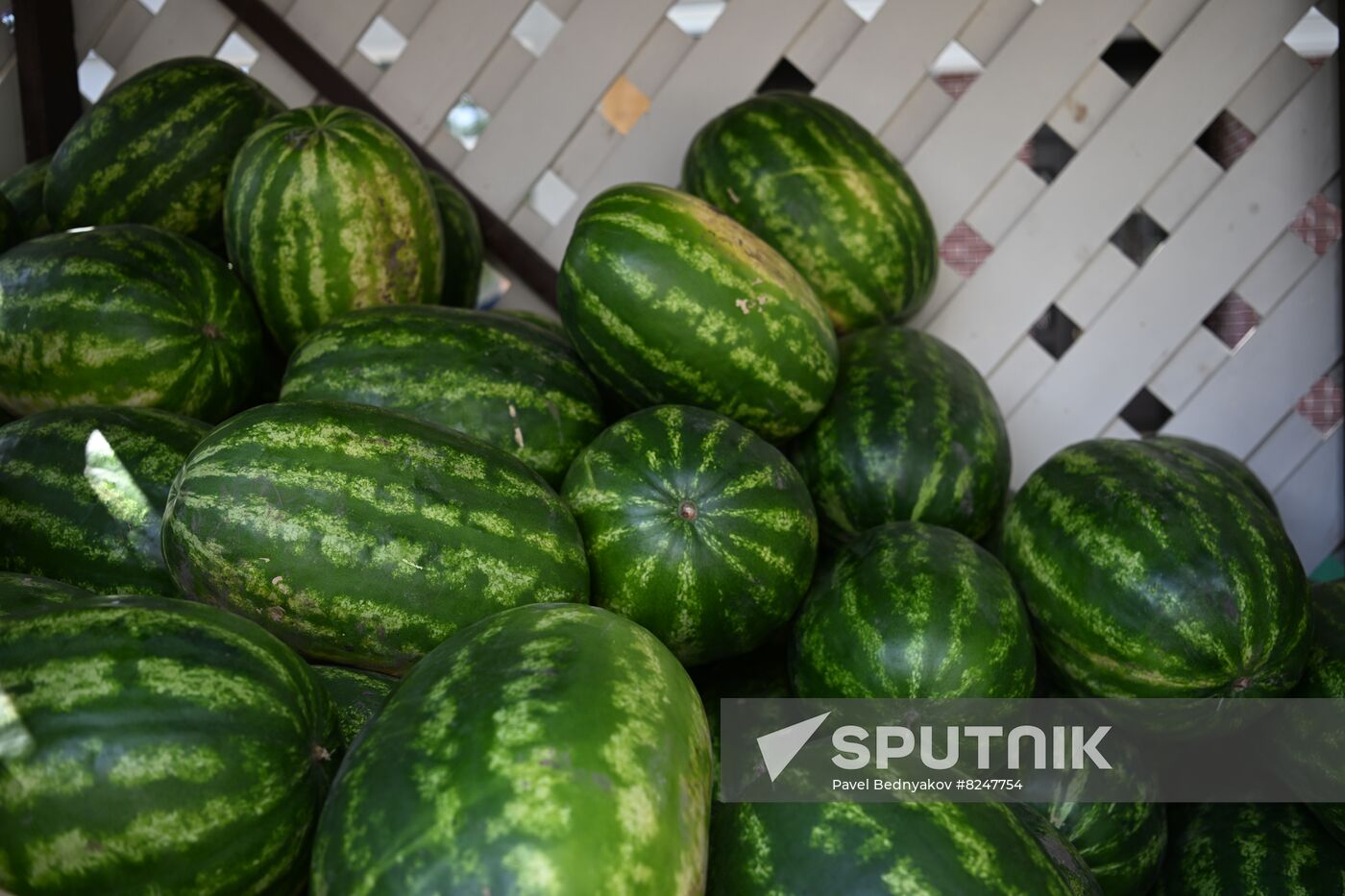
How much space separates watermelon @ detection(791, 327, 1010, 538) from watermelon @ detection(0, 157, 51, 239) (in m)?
1.85

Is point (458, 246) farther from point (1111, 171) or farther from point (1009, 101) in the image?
point (1111, 171)

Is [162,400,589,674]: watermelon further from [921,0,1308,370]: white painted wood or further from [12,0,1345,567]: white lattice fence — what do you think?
[921,0,1308,370]: white painted wood

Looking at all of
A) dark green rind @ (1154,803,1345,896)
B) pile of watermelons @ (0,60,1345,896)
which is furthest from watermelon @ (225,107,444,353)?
dark green rind @ (1154,803,1345,896)

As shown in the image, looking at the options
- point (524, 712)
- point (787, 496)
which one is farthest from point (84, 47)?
point (524, 712)

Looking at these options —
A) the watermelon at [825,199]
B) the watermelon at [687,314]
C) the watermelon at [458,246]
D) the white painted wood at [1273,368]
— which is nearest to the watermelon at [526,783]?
the watermelon at [687,314]

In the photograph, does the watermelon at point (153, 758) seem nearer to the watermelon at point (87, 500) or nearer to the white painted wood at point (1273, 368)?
the watermelon at point (87, 500)

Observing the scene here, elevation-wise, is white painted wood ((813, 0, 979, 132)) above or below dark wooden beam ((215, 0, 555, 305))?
above

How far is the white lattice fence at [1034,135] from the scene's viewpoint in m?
2.71

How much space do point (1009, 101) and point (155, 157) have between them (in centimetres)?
204

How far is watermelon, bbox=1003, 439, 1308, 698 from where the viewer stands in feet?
5.66

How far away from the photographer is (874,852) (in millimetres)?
1255

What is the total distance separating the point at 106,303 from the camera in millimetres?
2006

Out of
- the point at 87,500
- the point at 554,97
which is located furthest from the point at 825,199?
the point at 87,500

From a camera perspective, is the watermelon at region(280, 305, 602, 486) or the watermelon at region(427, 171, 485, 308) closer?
the watermelon at region(280, 305, 602, 486)
